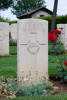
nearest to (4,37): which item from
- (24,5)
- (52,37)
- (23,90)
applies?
(52,37)

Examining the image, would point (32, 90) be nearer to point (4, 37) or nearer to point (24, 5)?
point (4, 37)

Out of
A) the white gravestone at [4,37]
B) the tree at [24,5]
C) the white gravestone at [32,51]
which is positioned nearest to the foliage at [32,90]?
the white gravestone at [32,51]

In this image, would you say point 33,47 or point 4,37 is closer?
point 33,47

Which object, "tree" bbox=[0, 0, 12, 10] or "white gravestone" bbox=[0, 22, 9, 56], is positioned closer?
"white gravestone" bbox=[0, 22, 9, 56]

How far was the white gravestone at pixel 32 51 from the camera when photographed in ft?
18.2

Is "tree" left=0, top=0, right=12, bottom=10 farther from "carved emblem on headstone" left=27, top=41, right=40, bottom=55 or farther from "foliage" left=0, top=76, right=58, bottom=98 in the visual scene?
"foliage" left=0, top=76, right=58, bottom=98

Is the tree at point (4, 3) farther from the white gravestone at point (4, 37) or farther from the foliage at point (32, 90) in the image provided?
the foliage at point (32, 90)

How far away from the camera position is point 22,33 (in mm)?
5516

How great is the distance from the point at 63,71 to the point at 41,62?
577 mm

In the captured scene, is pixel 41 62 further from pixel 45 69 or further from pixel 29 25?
pixel 29 25

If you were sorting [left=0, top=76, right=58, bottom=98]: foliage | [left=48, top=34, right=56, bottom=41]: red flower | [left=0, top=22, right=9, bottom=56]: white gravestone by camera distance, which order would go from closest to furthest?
[left=0, top=76, right=58, bottom=98]: foliage → [left=48, top=34, right=56, bottom=41]: red flower → [left=0, top=22, right=9, bottom=56]: white gravestone

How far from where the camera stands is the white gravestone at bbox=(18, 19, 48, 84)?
5535mm

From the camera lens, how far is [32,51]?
5.64 m

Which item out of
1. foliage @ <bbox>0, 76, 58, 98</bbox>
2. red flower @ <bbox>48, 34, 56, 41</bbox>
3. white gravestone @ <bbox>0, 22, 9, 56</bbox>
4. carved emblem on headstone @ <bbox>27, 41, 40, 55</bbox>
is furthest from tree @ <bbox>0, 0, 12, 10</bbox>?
foliage @ <bbox>0, 76, 58, 98</bbox>
